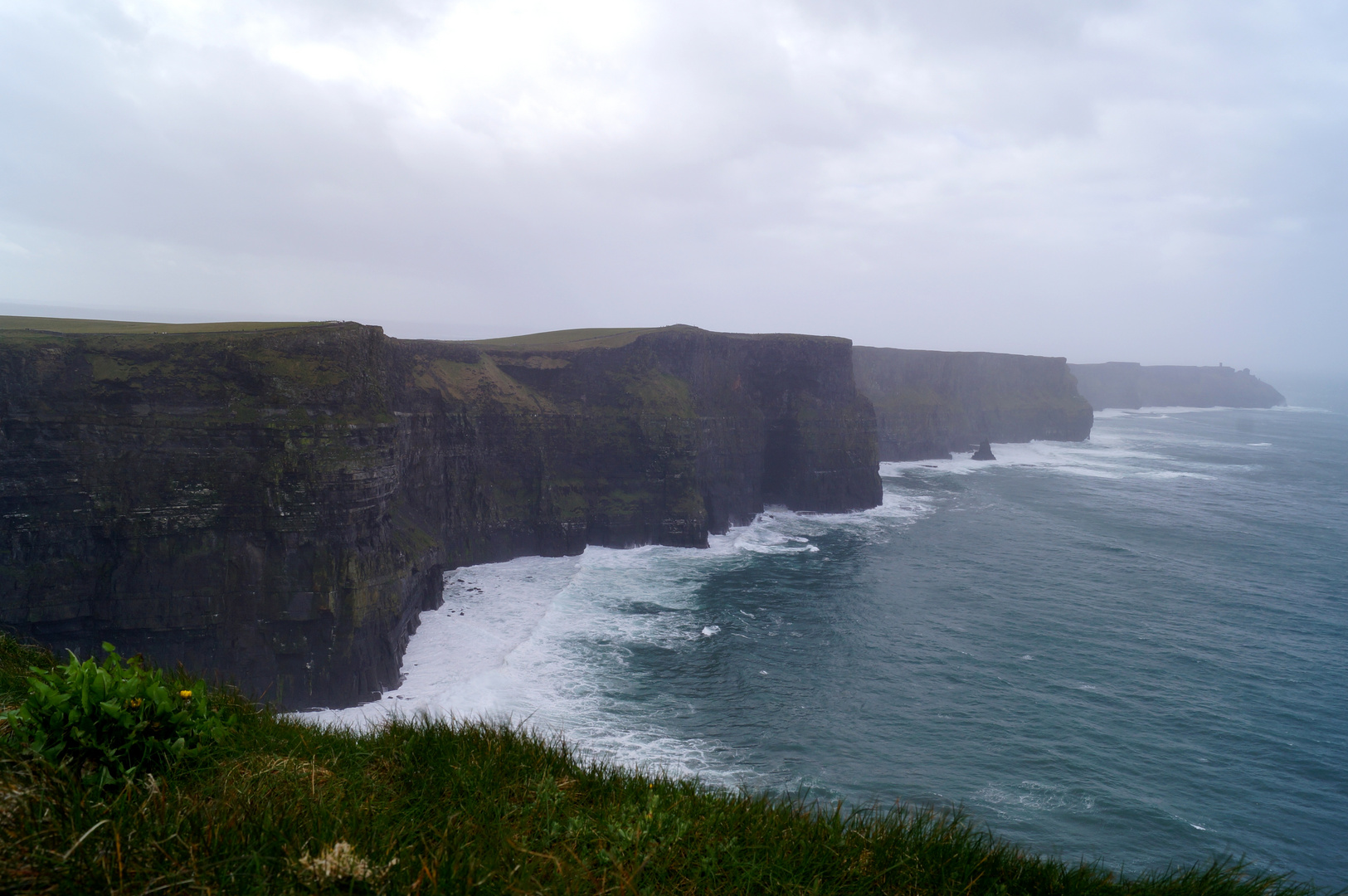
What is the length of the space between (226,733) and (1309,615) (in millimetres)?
48110

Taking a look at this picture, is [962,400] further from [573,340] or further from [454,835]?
[454,835]

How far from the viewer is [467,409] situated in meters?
43.0

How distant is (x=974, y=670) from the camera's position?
2850 centimetres

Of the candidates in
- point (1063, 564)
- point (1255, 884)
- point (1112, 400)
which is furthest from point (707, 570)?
point (1112, 400)

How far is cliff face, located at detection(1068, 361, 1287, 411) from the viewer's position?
171125 mm

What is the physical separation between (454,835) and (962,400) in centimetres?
10674

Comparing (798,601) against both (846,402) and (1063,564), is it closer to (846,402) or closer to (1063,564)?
(1063,564)

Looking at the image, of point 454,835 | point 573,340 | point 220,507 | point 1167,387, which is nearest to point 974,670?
point 454,835

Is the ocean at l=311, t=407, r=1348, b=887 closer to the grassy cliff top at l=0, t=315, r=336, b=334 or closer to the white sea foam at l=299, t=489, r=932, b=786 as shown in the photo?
the white sea foam at l=299, t=489, r=932, b=786

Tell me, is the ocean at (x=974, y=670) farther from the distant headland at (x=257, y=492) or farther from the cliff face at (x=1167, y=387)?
the cliff face at (x=1167, y=387)

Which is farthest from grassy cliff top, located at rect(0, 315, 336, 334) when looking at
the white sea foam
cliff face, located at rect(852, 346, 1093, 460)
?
cliff face, located at rect(852, 346, 1093, 460)

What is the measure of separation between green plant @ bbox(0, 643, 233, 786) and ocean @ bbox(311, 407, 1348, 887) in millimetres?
3142

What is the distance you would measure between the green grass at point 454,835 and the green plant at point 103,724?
0.14 m

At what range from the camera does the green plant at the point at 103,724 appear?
14.8 ft
